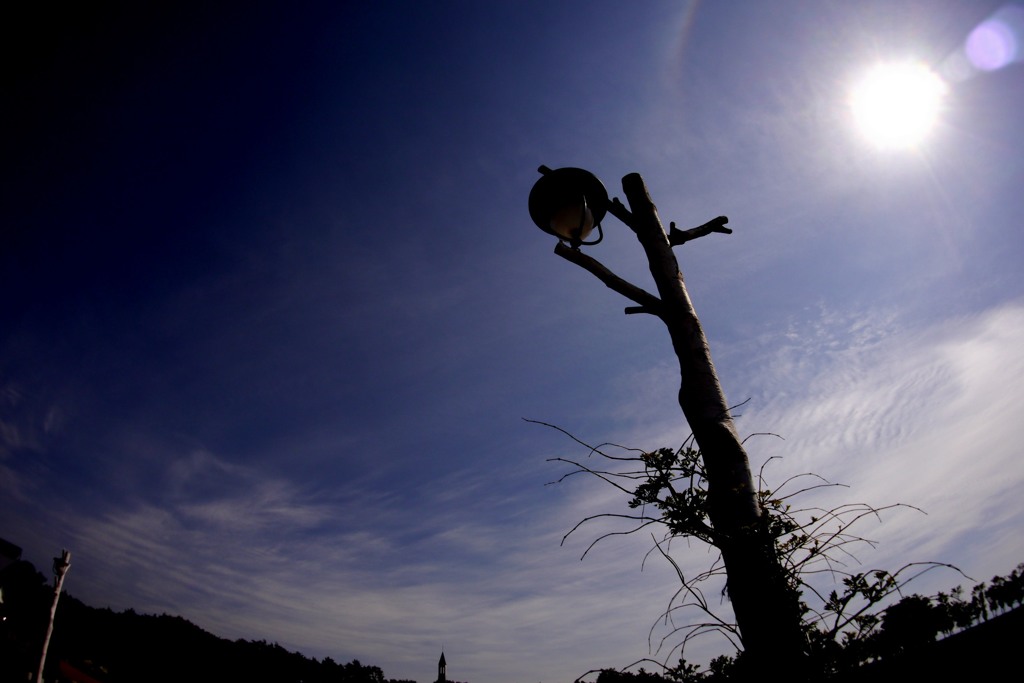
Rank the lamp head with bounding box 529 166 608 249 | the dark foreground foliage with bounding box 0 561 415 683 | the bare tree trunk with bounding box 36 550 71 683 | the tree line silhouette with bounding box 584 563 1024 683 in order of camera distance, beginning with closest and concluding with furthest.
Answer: the tree line silhouette with bounding box 584 563 1024 683
the lamp head with bounding box 529 166 608 249
the bare tree trunk with bounding box 36 550 71 683
the dark foreground foliage with bounding box 0 561 415 683

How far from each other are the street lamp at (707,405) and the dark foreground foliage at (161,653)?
29.5 m

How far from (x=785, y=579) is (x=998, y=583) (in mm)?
101469

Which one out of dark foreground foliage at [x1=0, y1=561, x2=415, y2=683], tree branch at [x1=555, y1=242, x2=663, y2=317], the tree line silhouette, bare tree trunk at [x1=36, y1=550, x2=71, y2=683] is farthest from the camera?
dark foreground foliage at [x1=0, y1=561, x2=415, y2=683]

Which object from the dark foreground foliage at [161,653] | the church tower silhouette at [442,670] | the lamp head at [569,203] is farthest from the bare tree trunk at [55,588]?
the lamp head at [569,203]

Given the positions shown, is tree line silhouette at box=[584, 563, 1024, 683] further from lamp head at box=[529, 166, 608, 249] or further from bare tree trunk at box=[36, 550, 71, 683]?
bare tree trunk at box=[36, 550, 71, 683]

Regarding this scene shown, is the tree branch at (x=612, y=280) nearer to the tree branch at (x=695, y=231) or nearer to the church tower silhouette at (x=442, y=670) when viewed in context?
the tree branch at (x=695, y=231)

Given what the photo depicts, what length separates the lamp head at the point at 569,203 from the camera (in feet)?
9.58

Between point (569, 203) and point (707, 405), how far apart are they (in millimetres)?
1629

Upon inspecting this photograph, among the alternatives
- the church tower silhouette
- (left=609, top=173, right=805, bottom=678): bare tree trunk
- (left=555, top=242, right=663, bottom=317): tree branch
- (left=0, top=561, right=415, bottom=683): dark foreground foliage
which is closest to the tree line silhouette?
(left=609, top=173, right=805, bottom=678): bare tree trunk

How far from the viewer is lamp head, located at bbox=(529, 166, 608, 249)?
2920 mm

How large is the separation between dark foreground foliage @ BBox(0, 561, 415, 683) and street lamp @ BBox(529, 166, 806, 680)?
96.8 ft

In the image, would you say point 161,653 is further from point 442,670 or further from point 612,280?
point 612,280

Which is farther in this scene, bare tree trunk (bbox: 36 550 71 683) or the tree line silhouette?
bare tree trunk (bbox: 36 550 71 683)

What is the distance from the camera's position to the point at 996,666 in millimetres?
1419
